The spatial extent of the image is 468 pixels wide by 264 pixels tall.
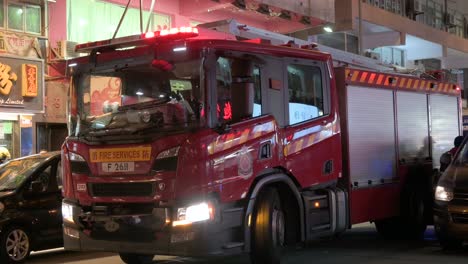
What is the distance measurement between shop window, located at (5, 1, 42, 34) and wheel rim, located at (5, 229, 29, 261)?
7.95 meters

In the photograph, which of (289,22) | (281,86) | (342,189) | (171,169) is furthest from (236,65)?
(289,22)

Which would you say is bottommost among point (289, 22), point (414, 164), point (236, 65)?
point (414, 164)

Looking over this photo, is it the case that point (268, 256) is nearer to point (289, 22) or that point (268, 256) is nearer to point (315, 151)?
point (315, 151)

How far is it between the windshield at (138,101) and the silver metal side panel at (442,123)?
19.0 ft

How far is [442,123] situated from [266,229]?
5.48 meters

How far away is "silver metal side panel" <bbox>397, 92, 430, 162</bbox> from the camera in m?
9.98

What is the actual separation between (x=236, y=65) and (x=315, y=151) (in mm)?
1762

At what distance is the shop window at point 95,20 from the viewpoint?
54.3ft

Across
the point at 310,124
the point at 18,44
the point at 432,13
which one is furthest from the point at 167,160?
the point at 432,13

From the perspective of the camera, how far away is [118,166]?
260 inches

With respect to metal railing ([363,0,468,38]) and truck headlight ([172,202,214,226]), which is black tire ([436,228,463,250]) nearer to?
truck headlight ([172,202,214,226])

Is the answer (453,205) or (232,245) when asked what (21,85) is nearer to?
(232,245)

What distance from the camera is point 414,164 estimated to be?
10328 mm

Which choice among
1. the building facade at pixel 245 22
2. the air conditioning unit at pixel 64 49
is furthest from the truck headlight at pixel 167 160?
the air conditioning unit at pixel 64 49
